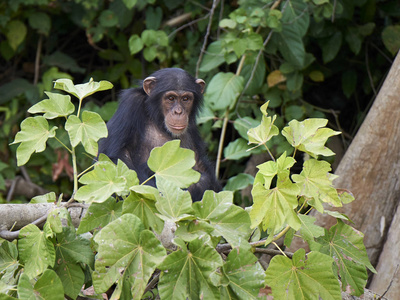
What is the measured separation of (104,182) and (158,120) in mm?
1997

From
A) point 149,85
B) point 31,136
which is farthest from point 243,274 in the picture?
point 149,85

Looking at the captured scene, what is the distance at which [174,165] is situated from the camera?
2025 millimetres

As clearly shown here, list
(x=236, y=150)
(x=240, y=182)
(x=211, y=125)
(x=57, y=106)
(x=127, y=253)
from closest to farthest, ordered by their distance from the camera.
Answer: (x=127, y=253), (x=57, y=106), (x=240, y=182), (x=236, y=150), (x=211, y=125)

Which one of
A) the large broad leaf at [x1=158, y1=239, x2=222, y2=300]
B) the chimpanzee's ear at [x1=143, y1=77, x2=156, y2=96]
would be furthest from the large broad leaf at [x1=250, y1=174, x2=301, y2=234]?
the chimpanzee's ear at [x1=143, y1=77, x2=156, y2=96]

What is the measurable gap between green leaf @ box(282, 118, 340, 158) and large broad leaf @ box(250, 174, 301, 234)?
22cm

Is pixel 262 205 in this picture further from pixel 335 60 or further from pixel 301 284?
pixel 335 60

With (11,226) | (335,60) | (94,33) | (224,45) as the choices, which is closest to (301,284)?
(11,226)

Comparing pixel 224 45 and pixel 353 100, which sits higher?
pixel 224 45

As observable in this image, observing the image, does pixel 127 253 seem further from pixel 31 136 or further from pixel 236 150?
pixel 236 150

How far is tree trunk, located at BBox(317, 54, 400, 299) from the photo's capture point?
379 cm

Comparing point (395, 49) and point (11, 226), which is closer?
point (11, 226)

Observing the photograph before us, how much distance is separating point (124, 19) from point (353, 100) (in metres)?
2.35

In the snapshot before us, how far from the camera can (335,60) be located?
225 inches

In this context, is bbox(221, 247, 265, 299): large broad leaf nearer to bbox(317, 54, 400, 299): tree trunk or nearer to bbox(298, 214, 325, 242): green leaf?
bbox(298, 214, 325, 242): green leaf
